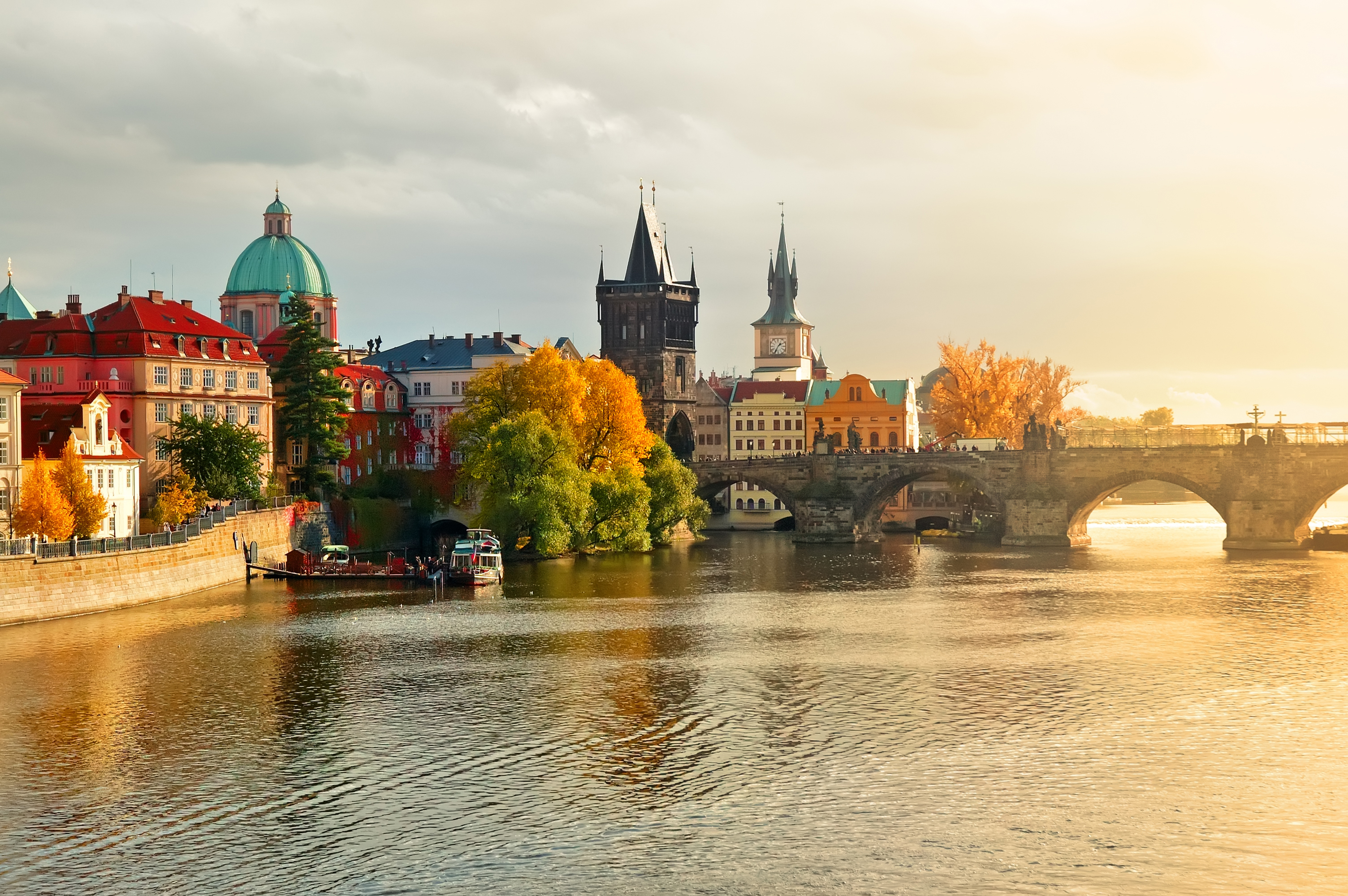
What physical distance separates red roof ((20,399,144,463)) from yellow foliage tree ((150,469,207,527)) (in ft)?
8.77

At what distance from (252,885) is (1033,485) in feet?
286

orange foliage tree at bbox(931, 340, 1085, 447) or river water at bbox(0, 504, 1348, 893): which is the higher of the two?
orange foliage tree at bbox(931, 340, 1085, 447)

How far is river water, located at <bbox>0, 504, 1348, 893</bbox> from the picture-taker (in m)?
31.5

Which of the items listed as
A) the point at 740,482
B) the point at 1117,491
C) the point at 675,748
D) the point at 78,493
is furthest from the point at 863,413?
the point at 675,748

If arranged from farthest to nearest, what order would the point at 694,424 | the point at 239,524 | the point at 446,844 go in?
the point at 694,424 → the point at 239,524 → the point at 446,844

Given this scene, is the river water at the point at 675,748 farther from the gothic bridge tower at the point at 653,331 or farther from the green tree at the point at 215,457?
the gothic bridge tower at the point at 653,331

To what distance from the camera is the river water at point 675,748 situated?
3155 cm

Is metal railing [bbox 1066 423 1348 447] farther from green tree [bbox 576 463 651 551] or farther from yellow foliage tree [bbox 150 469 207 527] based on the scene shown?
yellow foliage tree [bbox 150 469 207 527]

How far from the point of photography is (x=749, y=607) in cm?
7131

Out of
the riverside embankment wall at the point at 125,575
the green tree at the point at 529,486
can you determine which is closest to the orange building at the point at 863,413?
the green tree at the point at 529,486

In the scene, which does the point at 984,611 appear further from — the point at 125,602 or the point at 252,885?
the point at 252,885

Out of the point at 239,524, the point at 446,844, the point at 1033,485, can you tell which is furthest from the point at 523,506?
the point at 446,844

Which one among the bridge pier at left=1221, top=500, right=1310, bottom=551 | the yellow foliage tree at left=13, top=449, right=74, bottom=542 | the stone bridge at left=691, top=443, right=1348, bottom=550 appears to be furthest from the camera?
the stone bridge at left=691, top=443, right=1348, bottom=550

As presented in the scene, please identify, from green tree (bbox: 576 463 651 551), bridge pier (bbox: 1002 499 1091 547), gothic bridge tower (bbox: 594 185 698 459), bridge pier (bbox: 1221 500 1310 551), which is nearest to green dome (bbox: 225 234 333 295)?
gothic bridge tower (bbox: 594 185 698 459)
